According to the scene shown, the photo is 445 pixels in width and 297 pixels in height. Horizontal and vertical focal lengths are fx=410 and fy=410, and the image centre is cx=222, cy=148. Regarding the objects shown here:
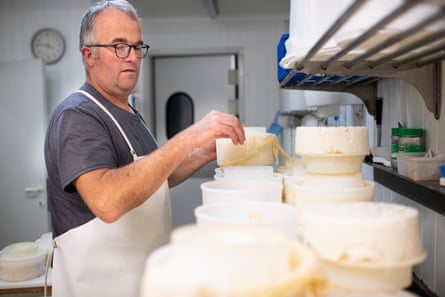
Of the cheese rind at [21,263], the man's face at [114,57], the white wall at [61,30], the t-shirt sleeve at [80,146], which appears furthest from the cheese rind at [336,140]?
the white wall at [61,30]

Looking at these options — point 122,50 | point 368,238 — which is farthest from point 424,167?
point 122,50

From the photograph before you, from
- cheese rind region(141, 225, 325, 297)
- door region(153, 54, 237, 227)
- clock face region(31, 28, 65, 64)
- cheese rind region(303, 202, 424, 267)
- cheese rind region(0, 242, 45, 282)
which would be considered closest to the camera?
cheese rind region(141, 225, 325, 297)

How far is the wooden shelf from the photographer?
0.88 meters

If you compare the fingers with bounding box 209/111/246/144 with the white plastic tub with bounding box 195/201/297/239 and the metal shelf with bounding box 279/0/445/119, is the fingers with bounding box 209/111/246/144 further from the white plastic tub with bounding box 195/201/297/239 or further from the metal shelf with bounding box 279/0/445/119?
the white plastic tub with bounding box 195/201/297/239

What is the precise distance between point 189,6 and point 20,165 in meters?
1.92

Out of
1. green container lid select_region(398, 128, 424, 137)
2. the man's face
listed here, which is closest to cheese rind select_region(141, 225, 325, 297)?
green container lid select_region(398, 128, 424, 137)

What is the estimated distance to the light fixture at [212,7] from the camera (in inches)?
127

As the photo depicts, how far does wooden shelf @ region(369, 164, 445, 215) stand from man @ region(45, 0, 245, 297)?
1.46ft

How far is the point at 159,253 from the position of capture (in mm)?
471

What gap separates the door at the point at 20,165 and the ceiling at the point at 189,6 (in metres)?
0.62

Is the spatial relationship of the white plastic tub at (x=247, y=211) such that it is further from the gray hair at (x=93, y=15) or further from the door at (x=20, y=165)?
the door at (x=20, y=165)

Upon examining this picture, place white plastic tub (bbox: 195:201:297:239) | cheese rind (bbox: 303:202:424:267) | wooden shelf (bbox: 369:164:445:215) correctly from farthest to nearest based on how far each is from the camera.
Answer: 1. wooden shelf (bbox: 369:164:445:215)
2. white plastic tub (bbox: 195:201:297:239)
3. cheese rind (bbox: 303:202:424:267)

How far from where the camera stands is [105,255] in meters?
1.34

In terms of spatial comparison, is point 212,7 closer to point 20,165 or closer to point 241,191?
point 20,165
